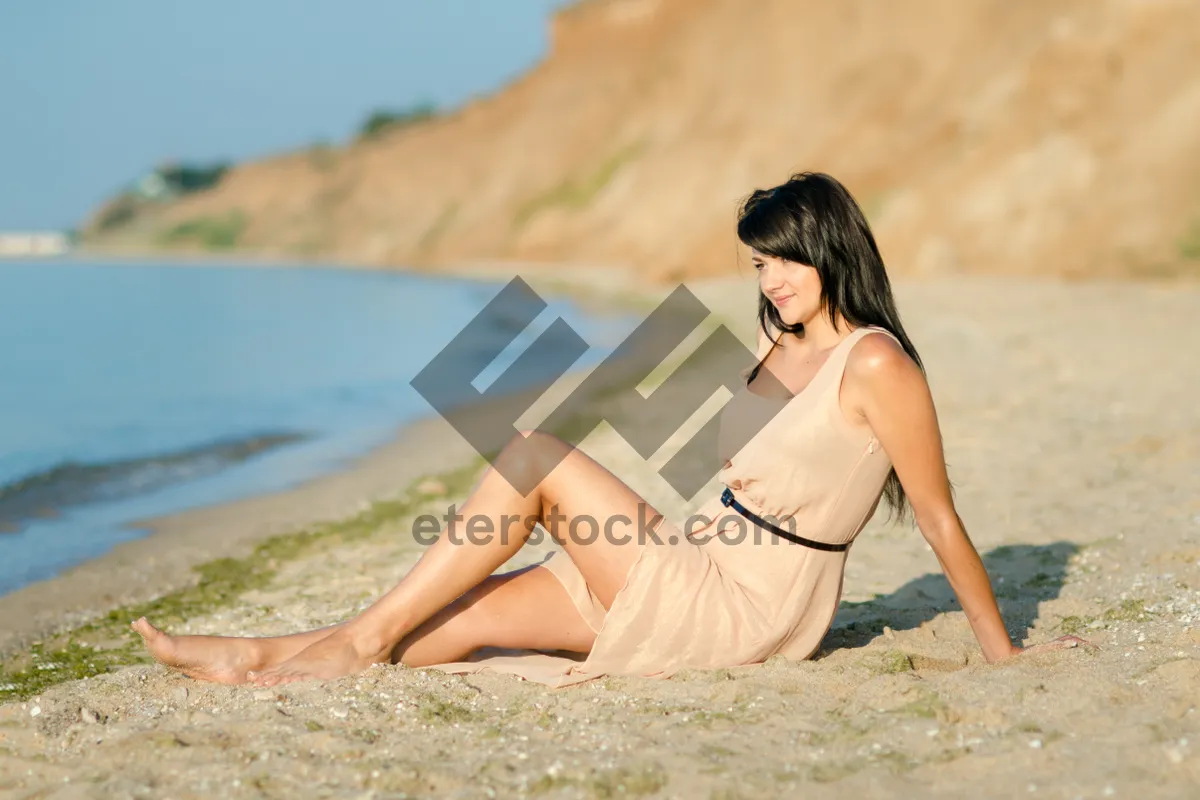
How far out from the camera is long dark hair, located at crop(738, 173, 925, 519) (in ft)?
11.5

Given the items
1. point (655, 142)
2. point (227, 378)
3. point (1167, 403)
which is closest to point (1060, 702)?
point (1167, 403)

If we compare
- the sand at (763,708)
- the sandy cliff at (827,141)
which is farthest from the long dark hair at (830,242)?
the sandy cliff at (827,141)

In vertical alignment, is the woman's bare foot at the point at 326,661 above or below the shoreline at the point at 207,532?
below

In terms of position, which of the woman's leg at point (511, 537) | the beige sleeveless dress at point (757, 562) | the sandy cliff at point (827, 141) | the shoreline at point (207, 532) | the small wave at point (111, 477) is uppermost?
the sandy cliff at point (827, 141)

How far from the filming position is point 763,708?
3.29m

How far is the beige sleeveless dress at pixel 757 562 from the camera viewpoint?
3463 millimetres

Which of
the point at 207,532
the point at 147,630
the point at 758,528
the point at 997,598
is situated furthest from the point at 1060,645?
the point at 207,532

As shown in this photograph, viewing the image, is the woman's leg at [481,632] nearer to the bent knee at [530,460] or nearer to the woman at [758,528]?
the woman at [758,528]

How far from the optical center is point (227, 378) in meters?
16.1

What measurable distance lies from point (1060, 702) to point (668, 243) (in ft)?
95.3

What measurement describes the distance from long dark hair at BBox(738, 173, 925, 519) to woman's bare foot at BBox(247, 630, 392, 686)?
155 centimetres

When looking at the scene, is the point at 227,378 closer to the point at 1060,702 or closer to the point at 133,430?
the point at 133,430

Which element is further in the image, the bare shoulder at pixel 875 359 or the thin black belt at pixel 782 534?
the thin black belt at pixel 782 534

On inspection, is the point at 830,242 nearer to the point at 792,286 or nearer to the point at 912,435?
the point at 792,286
